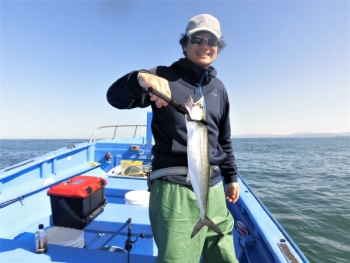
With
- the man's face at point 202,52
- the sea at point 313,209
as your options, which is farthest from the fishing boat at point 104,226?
the sea at point 313,209

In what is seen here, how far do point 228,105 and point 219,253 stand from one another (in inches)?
56.2

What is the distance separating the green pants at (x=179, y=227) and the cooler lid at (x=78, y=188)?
1.45m

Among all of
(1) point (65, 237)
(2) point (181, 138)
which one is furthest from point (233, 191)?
(1) point (65, 237)

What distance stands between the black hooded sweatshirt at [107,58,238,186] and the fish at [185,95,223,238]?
4.7 inches

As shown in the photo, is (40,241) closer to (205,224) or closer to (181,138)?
(205,224)

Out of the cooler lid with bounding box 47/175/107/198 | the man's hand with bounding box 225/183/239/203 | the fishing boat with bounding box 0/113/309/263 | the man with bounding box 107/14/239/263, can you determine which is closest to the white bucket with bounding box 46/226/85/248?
the fishing boat with bounding box 0/113/309/263

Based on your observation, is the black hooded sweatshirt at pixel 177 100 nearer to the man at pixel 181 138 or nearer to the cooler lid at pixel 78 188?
the man at pixel 181 138

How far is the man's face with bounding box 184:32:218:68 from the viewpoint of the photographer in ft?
6.36

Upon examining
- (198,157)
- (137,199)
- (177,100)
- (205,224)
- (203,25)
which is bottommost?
(137,199)

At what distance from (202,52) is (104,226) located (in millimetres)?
2679

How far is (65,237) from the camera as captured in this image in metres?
2.69

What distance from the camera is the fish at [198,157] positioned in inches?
62.8

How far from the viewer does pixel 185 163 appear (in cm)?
176

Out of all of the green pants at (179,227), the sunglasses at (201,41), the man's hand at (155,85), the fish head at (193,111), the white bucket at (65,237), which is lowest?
the white bucket at (65,237)
